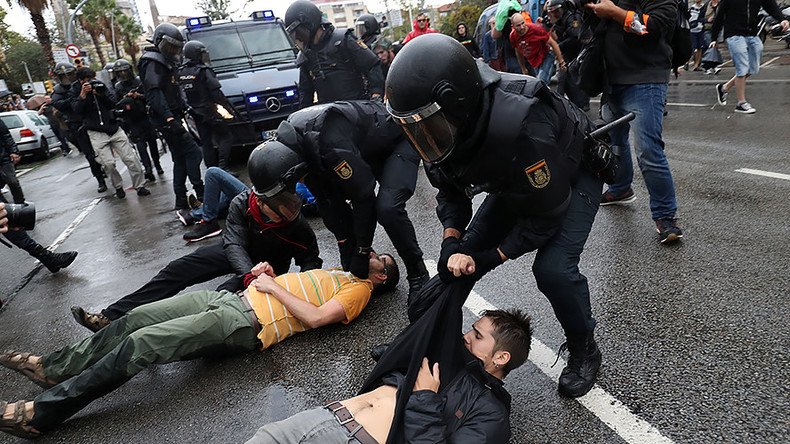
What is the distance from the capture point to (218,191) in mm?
5875

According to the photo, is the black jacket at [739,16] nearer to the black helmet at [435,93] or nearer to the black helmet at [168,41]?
the black helmet at [435,93]

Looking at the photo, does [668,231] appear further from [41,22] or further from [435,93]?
[41,22]

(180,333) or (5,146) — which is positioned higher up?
(5,146)

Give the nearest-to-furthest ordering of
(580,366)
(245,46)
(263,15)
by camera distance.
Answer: (580,366) → (245,46) → (263,15)

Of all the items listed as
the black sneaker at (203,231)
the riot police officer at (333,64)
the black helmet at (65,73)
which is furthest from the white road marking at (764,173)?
the black helmet at (65,73)

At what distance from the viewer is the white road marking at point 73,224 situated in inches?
268

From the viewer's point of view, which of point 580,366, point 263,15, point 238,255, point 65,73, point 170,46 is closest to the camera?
point 580,366

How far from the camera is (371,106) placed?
366 cm

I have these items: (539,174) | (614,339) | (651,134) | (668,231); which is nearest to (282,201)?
(539,174)

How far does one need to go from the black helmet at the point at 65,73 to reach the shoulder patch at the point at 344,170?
23.9 ft

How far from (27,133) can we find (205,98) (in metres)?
13.6

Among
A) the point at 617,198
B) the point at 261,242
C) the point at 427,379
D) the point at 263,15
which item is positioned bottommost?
the point at 617,198

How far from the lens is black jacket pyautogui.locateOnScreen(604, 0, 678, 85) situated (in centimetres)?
348

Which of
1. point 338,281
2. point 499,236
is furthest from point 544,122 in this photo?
point 338,281
